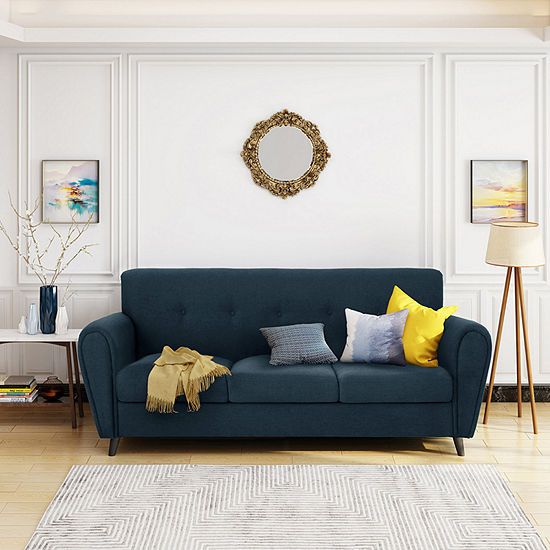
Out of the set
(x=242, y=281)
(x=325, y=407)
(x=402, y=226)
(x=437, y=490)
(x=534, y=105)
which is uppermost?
(x=534, y=105)

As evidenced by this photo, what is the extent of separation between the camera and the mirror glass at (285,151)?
193 inches

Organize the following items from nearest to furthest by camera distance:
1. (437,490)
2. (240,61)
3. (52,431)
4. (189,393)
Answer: (437,490), (189,393), (52,431), (240,61)

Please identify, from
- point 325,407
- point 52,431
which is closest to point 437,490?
point 325,407

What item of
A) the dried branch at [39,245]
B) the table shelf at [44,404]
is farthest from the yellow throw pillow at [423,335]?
the dried branch at [39,245]

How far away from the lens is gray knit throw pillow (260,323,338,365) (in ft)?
13.6

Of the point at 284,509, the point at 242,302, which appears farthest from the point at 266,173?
the point at 284,509

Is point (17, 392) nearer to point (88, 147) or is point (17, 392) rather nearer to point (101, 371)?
point (101, 371)

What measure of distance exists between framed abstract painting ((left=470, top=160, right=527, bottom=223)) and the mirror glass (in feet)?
Answer: 3.81

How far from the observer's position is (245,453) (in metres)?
3.98

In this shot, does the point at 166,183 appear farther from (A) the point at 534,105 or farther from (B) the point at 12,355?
(A) the point at 534,105

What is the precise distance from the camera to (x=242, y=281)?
4.60 metres

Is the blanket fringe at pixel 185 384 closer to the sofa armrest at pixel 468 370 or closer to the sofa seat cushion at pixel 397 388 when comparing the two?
the sofa seat cushion at pixel 397 388

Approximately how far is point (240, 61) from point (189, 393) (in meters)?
2.37

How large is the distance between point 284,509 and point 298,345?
1209mm
